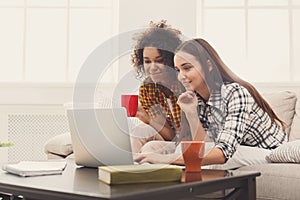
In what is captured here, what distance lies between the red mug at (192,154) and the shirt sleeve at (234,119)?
34 centimetres

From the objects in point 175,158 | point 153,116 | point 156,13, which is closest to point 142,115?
point 153,116

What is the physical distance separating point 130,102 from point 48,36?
1.93 metres

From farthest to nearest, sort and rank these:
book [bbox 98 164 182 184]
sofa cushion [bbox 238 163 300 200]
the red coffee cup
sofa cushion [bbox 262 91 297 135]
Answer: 1. sofa cushion [bbox 262 91 297 135]
2. the red coffee cup
3. sofa cushion [bbox 238 163 300 200]
4. book [bbox 98 164 182 184]

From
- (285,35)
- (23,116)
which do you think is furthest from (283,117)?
(23,116)

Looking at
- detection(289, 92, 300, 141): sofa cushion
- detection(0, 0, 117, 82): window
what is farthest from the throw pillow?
detection(0, 0, 117, 82): window

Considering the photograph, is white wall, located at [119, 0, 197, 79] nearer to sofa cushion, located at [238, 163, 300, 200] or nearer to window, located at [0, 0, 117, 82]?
window, located at [0, 0, 117, 82]

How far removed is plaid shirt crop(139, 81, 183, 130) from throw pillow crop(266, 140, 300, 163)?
450 millimetres

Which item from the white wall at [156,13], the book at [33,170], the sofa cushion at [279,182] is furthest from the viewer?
the white wall at [156,13]

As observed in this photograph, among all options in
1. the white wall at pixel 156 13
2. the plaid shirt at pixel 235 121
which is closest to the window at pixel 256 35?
the white wall at pixel 156 13

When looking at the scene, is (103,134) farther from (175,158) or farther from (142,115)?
(142,115)

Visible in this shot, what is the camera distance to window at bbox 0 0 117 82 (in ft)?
12.6

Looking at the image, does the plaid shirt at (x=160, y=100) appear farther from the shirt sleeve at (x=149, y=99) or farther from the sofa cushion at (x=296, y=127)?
the sofa cushion at (x=296, y=127)

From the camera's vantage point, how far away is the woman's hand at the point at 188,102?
1957mm

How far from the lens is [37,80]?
3.81 meters
